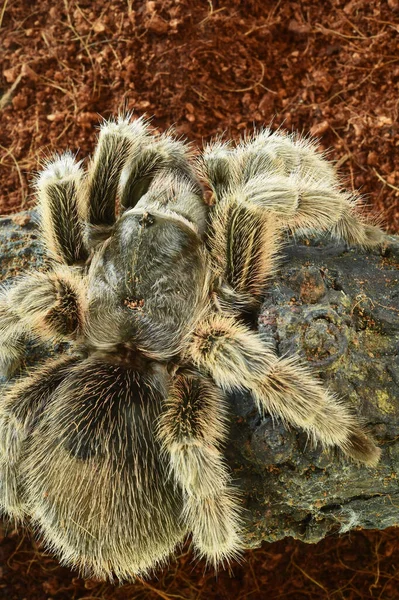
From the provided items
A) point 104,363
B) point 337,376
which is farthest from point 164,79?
point 337,376

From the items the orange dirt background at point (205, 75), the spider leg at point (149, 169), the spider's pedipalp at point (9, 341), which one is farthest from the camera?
the orange dirt background at point (205, 75)

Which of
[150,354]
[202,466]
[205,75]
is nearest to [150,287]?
[150,354]

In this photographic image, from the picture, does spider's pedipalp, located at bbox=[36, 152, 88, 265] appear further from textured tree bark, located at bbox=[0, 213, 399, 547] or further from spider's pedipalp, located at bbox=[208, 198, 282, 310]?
textured tree bark, located at bbox=[0, 213, 399, 547]

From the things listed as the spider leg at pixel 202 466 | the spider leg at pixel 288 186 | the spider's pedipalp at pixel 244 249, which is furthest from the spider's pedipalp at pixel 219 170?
the spider leg at pixel 202 466

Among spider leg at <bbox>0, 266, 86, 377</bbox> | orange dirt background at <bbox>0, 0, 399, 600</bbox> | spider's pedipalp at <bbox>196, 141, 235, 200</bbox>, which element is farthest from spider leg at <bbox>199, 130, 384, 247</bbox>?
orange dirt background at <bbox>0, 0, 399, 600</bbox>

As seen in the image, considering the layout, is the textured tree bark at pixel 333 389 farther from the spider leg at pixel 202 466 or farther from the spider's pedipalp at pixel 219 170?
the spider's pedipalp at pixel 219 170

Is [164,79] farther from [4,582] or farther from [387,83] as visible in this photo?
[4,582]

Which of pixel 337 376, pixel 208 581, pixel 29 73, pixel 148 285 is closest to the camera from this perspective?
pixel 337 376
